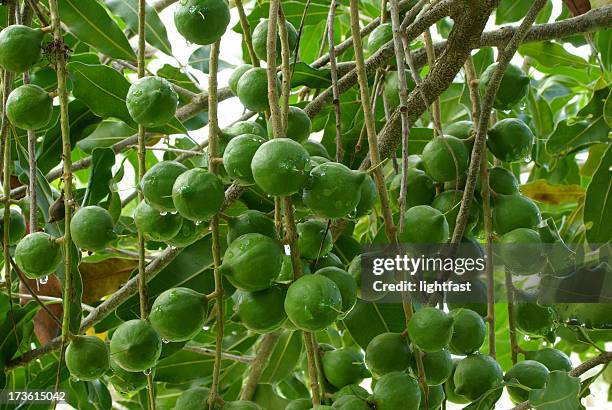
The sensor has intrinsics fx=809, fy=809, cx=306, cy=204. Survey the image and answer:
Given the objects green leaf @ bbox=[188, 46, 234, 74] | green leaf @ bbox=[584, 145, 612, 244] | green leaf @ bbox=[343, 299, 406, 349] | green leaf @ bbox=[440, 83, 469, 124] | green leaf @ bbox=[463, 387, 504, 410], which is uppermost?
green leaf @ bbox=[188, 46, 234, 74]

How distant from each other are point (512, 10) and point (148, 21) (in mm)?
718

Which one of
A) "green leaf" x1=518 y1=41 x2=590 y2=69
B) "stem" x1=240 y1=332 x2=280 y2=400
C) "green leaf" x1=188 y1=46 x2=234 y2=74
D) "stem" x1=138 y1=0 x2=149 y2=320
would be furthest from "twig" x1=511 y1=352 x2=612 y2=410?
"green leaf" x1=188 y1=46 x2=234 y2=74

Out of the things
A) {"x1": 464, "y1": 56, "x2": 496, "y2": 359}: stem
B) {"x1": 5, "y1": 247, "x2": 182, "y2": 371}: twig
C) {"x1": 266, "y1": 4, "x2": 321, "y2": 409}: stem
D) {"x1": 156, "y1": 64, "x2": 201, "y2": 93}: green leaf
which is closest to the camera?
{"x1": 266, "y1": 4, "x2": 321, "y2": 409}: stem

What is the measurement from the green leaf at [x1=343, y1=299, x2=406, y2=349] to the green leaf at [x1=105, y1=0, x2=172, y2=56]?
67cm

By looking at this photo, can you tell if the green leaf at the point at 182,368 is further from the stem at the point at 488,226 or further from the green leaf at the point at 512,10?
the green leaf at the point at 512,10

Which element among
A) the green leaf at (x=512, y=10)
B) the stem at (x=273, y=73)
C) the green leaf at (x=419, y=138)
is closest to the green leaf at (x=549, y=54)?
the green leaf at (x=512, y=10)

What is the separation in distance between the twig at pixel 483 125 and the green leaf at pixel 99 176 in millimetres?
534

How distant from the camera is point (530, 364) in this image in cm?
102

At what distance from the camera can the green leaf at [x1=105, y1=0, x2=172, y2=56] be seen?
5.01 feet

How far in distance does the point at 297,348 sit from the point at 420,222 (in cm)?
64

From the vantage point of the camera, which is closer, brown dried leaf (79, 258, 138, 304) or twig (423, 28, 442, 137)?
twig (423, 28, 442, 137)

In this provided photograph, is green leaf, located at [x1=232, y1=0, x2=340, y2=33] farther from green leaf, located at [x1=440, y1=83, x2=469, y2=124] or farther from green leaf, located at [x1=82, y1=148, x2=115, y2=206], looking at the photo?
green leaf, located at [x1=82, y1=148, x2=115, y2=206]

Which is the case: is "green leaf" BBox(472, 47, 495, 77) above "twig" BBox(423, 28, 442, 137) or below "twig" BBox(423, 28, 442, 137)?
above

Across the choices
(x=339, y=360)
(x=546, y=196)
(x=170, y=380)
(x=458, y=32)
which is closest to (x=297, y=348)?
(x=170, y=380)
